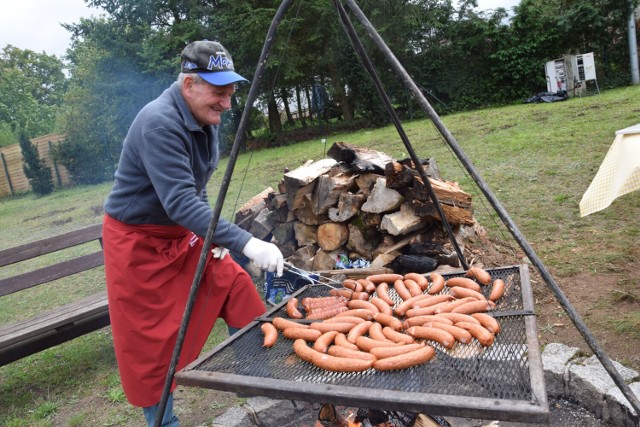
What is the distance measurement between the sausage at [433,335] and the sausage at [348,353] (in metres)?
0.26

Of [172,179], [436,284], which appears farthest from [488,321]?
[172,179]

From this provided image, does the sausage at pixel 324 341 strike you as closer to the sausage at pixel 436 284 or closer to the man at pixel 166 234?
the man at pixel 166 234

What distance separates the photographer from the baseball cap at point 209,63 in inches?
89.2

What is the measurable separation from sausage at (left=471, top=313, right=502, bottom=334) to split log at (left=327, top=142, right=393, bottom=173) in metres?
2.69

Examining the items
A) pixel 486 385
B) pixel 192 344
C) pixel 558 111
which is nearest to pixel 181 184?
pixel 192 344

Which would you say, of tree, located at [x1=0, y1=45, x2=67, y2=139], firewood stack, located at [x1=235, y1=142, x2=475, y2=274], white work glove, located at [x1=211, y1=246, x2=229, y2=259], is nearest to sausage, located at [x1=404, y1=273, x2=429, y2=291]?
white work glove, located at [x1=211, y1=246, x2=229, y2=259]

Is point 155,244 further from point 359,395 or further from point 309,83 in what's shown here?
point 309,83

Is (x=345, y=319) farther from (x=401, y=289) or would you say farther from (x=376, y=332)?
(x=401, y=289)

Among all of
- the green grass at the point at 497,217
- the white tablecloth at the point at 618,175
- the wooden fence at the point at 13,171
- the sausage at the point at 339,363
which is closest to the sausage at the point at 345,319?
the sausage at the point at 339,363

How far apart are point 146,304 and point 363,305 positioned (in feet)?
3.68

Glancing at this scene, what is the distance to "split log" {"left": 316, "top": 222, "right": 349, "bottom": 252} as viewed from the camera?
473 centimetres

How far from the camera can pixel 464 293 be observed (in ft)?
7.92

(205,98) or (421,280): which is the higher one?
(205,98)

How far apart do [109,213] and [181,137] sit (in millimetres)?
597
